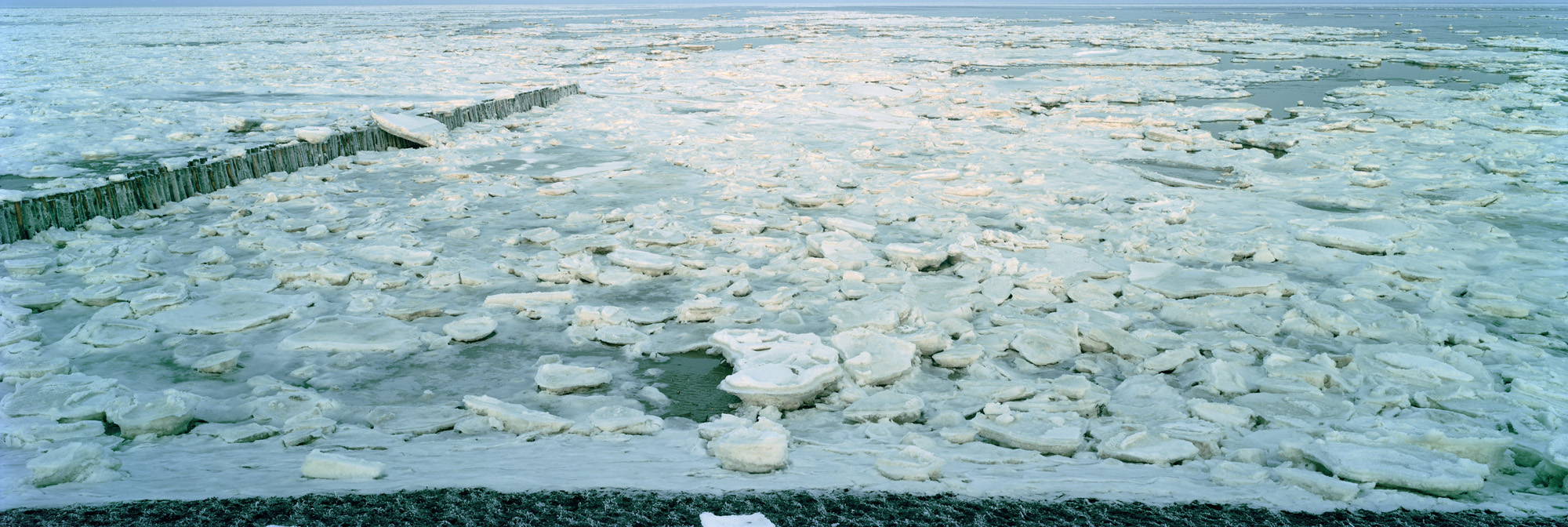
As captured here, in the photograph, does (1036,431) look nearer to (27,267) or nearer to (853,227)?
(853,227)

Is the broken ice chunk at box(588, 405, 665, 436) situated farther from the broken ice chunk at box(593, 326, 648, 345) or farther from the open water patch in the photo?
the broken ice chunk at box(593, 326, 648, 345)

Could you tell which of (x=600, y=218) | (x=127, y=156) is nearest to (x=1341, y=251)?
(x=600, y=218)

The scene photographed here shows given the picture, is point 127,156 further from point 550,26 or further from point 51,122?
point 550,26

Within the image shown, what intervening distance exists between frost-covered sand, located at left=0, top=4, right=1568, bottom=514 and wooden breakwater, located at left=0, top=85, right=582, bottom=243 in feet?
0.66

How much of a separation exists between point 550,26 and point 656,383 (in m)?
38.9

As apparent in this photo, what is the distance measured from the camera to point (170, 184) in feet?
20.6

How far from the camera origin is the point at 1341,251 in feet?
17.0

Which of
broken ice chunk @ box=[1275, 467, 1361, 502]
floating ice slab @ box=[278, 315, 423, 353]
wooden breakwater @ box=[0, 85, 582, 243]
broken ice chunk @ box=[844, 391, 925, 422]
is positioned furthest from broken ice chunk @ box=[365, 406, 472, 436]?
wooden breakwater @ box=[0, 85, 582, 243]

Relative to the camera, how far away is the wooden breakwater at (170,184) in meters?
5.31

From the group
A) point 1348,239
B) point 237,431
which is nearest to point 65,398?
point 237,431

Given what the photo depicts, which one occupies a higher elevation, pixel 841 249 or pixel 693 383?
pixel 841 249

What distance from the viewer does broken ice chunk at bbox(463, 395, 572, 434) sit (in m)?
2.99

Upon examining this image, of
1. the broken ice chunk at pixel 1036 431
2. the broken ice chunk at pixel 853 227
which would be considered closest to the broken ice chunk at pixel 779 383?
the broken ice chunk at pixel 1036 431

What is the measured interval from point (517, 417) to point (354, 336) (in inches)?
50.5
